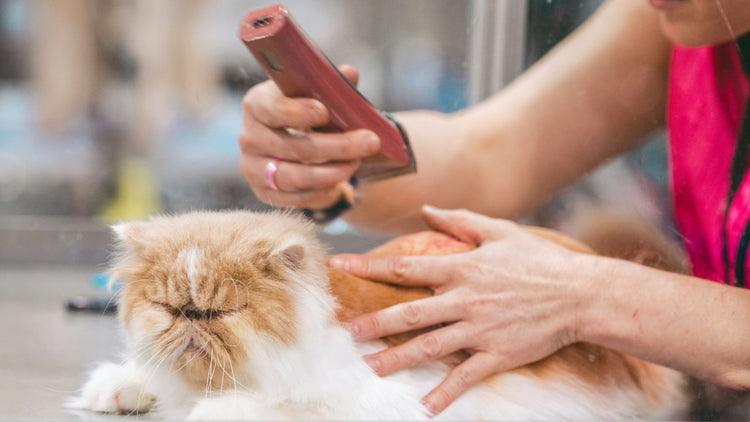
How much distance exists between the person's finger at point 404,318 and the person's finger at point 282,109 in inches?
9.5

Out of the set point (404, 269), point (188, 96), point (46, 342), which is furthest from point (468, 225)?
point (46, 342)

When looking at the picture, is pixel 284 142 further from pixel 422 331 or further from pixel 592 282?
pixel 592 282

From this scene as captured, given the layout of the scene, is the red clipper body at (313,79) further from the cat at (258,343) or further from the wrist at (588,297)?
the wrist at (588,297)

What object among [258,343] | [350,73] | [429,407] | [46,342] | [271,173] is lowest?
[46,342]

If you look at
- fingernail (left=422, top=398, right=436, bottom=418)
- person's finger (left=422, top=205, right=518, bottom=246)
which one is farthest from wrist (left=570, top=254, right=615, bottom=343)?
fingernail (left=422, top=398, right=436, bottom=418)

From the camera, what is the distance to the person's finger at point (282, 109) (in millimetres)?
687

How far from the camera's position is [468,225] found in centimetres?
80

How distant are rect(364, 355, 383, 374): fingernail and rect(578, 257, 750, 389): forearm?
10.5 inches

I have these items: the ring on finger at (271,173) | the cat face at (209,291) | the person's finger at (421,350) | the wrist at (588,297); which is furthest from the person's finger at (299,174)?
the wrist at (588,297)

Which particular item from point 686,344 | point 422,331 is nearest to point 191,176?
point 422,331

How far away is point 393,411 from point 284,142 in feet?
1.17

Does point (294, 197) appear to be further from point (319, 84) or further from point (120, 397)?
point (120, 397)

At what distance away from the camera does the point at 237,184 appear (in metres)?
0.80

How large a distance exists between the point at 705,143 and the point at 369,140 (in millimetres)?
458
